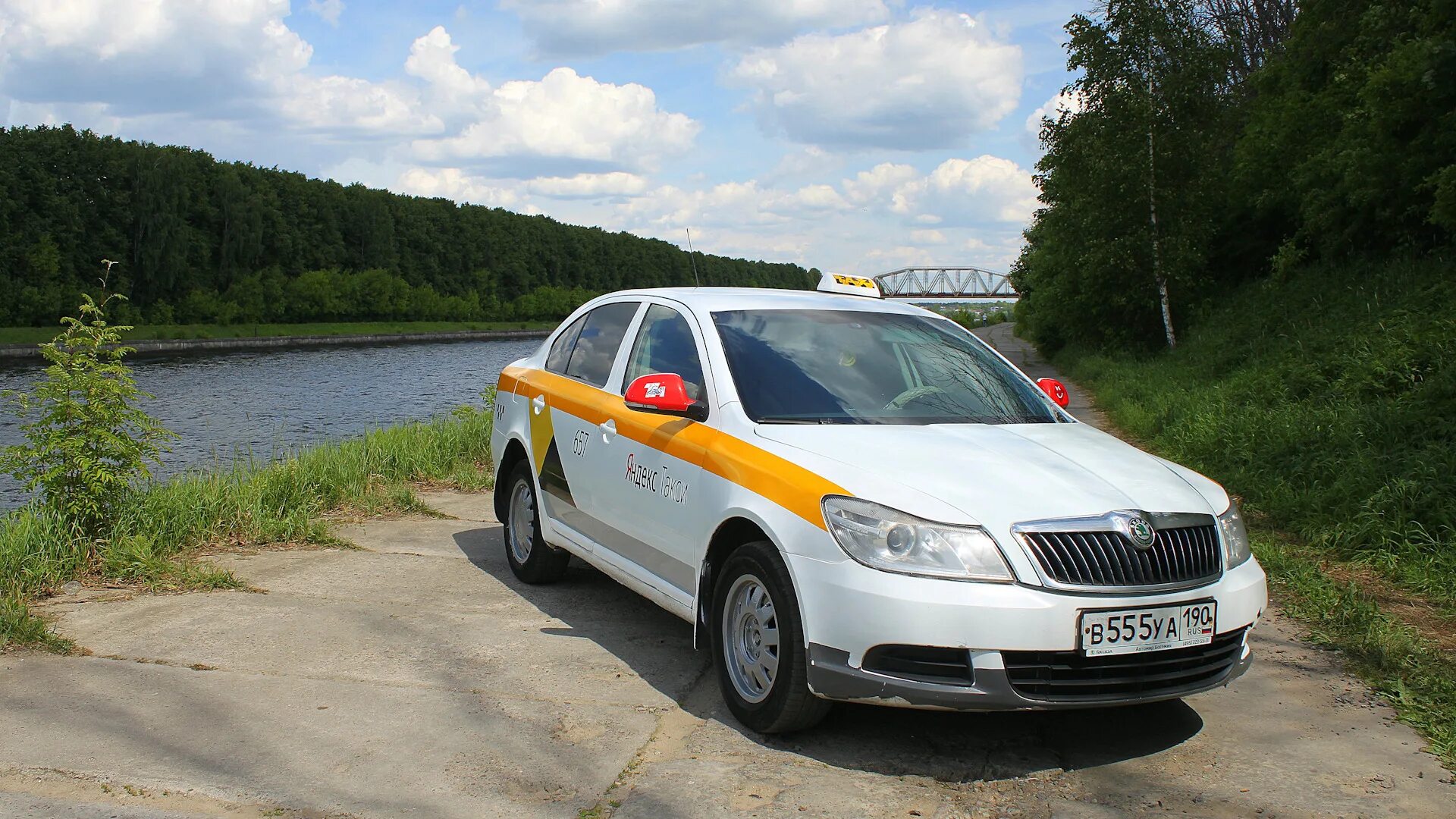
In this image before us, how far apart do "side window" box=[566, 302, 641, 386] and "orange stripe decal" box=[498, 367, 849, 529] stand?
7cm

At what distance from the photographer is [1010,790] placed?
3934mm

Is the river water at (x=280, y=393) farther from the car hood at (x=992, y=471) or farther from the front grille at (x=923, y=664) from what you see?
the front grille at (x=923, y=664)

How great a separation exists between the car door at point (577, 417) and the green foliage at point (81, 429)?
2503mm

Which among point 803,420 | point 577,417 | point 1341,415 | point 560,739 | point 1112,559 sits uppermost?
point 803,420

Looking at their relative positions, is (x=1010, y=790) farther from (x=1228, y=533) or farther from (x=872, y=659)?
(x=1228, y=533)

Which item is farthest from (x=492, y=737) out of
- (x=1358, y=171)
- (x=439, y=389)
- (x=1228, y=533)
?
(x=439, y=389)

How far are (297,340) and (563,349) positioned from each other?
78.2 m

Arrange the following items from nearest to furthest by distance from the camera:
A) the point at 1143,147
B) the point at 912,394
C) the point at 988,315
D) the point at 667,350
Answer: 1. the point at 912,394
2. the point at 667,350
3. the point at 1143,147
4. the point at 988,315

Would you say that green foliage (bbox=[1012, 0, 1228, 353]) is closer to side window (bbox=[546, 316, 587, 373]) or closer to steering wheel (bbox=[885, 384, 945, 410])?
side window (bbox=[546, 316, 587, 373])

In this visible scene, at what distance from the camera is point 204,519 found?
802cm

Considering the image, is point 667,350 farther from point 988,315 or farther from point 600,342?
point 988,315

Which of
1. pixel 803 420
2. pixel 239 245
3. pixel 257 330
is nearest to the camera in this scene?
pixel 803 420

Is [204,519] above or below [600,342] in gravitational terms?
below

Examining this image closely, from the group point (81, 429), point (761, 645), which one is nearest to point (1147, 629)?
point (761, 645)
